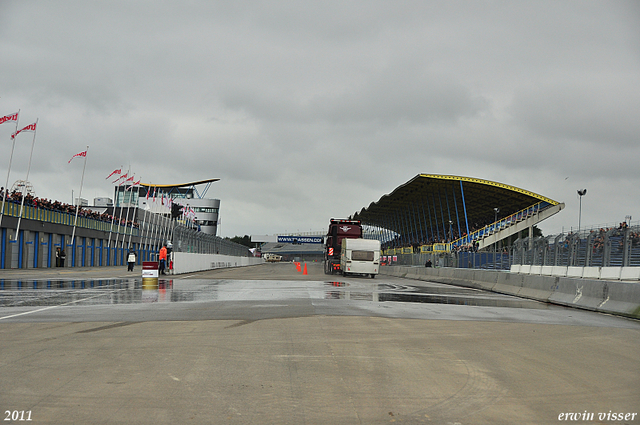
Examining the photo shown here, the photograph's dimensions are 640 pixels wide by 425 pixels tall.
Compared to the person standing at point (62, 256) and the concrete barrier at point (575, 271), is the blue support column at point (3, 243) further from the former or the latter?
the concrete barrier at point (575, 271)

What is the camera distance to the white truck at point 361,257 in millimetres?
42156

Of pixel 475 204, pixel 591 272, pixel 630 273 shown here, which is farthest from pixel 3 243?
pixel 475 204

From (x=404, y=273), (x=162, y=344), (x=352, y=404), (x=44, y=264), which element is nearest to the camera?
(x=352, y=404)

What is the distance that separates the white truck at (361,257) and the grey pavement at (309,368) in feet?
93.9

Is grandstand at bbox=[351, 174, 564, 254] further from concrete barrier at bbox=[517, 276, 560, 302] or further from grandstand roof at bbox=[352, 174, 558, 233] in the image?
concrete barrier at bbox=[517, 276, 560, 302]

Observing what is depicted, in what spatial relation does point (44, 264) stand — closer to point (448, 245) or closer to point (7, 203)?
point (7, 203)

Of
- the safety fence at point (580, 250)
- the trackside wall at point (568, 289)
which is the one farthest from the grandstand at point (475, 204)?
the trackside wall at point (568, 289)

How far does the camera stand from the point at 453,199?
82.5 metres

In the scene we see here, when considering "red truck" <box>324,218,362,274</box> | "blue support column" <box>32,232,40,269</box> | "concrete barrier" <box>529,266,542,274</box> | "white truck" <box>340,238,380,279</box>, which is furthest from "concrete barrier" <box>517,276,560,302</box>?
"blue support column" <box>32,232,40,269</box>

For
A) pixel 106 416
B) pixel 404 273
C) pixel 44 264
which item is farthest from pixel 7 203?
pixel 106 416

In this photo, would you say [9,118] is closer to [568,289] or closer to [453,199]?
[568,289]

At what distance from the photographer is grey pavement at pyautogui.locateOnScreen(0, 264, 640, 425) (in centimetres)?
568

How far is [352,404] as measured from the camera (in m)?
5.94

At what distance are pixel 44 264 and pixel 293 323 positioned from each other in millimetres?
44122
